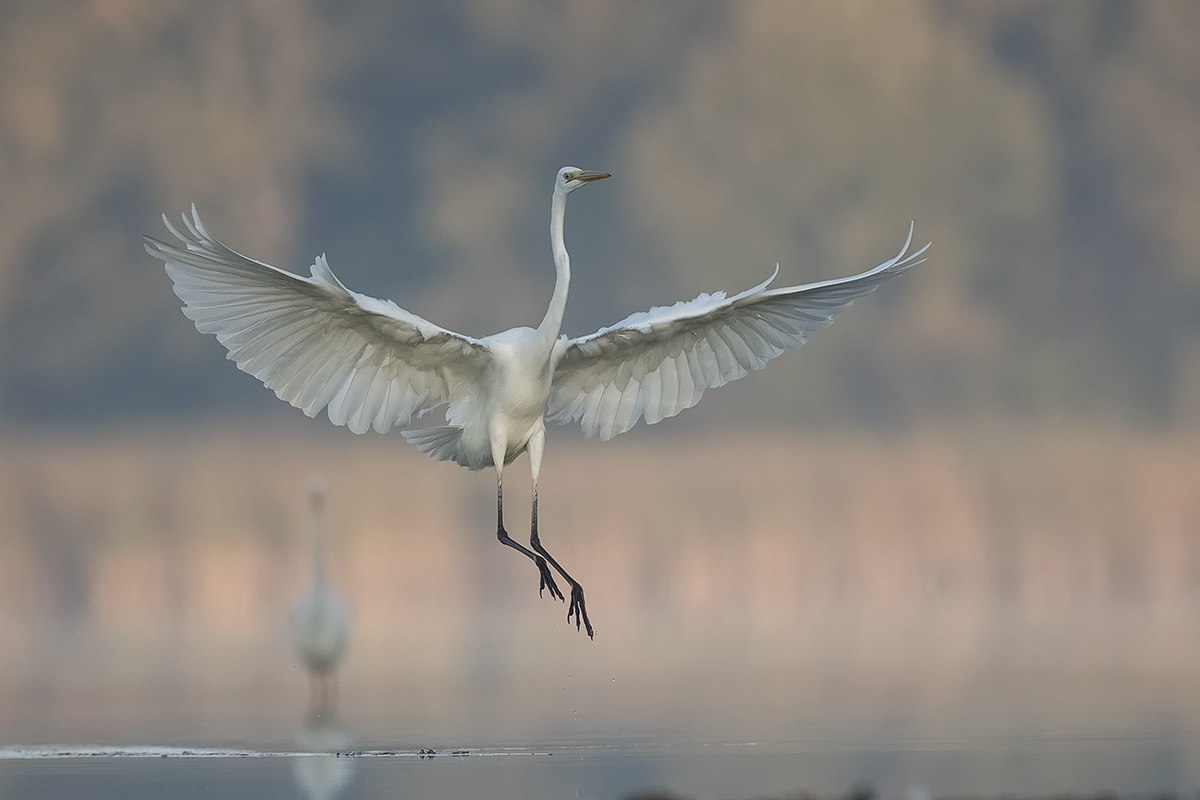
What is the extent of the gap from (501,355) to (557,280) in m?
0.54

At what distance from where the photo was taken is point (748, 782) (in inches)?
448

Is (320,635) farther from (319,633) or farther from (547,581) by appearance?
(547,581)

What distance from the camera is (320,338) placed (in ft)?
41.4

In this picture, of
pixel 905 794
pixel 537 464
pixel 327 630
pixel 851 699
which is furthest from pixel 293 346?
pixel 327 630

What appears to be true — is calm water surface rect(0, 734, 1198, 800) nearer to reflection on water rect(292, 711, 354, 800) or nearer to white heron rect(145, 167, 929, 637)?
reflection on water rect(292, 711, 354, 800)

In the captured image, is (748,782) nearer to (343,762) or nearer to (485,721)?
(343,762)

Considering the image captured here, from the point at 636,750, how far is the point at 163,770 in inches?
101

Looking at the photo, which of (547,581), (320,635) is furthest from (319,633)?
(547,581)

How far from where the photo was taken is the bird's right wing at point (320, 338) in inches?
463

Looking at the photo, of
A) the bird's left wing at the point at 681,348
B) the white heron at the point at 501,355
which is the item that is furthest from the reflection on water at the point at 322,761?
the bird's left wing at the point at 681,348

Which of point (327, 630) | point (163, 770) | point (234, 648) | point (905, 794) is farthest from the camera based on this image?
point (234, 648)

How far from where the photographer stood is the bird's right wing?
1175 cm

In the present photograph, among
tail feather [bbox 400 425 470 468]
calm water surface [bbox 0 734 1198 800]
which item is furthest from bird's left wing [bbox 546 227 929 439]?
calm water surface [bbox 0 734 1198 800]

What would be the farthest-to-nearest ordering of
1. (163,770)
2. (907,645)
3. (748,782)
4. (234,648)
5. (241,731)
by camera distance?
1. (234,648)
2. (907,645)
3. (241,731)
4. (163,770)
5. (748,782)
